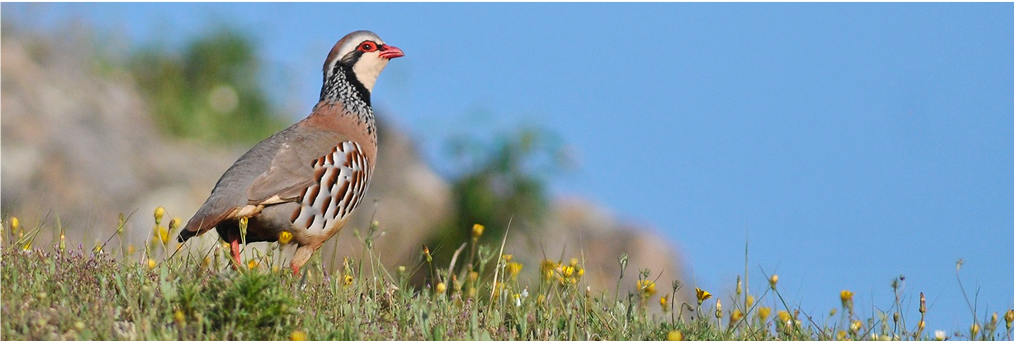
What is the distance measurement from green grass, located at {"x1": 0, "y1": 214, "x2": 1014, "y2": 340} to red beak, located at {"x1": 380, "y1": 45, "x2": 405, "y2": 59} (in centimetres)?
218

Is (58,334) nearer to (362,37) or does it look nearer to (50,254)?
(50,254)

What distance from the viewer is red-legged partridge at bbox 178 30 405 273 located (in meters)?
5.16

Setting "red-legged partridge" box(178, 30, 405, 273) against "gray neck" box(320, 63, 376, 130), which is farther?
"gray neck" box(320, 63, 376, 130)

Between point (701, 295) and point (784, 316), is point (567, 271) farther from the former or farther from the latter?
point (784, 316)

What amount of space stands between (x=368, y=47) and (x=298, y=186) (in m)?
1.48

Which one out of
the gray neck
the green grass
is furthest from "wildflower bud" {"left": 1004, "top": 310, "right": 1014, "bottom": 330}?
the gray neck

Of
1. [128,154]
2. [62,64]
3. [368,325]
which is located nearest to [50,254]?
[368,325]

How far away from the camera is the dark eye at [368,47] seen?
6.50m

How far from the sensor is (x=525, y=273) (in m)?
8.80

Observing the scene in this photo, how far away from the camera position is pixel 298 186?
5340 millimetres

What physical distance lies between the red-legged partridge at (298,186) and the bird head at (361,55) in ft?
1.27

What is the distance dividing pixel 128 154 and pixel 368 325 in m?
7.71

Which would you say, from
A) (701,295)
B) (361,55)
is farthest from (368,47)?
(701,295)

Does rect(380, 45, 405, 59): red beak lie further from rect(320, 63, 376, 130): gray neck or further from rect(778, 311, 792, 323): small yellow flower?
rect(778, 311, 792, 323): small yellow flower
